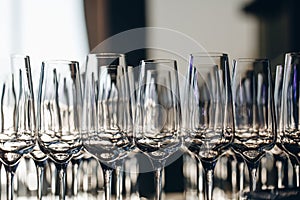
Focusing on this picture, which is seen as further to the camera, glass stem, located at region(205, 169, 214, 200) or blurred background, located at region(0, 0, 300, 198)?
blurred background, located at region(0, 0, 300, 198)

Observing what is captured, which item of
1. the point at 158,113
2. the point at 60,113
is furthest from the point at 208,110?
the point at 60,113

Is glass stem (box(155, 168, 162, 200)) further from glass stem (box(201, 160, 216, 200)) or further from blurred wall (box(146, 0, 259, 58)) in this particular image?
blurred wall (box(146, 0, 259, 58))

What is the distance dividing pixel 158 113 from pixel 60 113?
129 mm

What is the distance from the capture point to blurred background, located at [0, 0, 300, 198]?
351 centimetres

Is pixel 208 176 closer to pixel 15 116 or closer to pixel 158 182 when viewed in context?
pixel 158 182

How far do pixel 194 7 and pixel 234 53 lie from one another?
350 mm

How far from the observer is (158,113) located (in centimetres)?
84

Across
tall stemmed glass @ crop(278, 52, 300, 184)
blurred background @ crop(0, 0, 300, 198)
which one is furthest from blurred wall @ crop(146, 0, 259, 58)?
tall stemmed glass @ crop(278, 52, 300, 184)

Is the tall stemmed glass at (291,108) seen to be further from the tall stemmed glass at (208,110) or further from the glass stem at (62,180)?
the glass stem at (62,180)

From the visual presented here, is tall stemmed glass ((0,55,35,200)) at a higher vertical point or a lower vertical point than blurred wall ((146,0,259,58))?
lower

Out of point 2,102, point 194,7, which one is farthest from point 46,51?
point 2,102

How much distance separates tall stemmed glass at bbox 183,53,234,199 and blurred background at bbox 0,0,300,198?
2653 mm

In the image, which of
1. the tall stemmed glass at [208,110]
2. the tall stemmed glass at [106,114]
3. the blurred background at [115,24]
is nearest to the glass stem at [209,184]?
the tall stemmed glass at [208,110]

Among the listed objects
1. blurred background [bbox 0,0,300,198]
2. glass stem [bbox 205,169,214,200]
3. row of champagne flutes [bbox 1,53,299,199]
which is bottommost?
glass stem [bbox 205,169,214,200]
